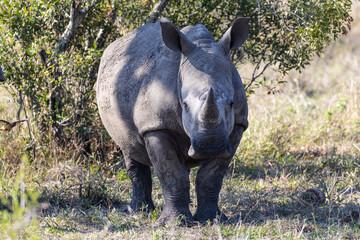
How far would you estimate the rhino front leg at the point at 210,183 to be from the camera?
190 inches

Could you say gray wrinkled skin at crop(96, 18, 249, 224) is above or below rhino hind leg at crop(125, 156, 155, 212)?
above

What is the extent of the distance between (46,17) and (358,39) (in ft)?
40.0

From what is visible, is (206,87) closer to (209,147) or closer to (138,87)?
(209,147)

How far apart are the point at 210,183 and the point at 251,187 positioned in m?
1.70

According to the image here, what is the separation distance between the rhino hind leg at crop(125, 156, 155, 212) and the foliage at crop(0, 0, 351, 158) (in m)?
1.23

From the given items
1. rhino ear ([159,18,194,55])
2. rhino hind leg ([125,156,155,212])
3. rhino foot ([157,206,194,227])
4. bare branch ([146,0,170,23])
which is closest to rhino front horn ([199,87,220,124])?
rhino ear ([159,18,194,55])

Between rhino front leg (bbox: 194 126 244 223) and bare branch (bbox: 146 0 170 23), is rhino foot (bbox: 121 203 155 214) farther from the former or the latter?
bare branch (bbox: 146 0 170 23)

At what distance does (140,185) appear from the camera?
573 centimetres

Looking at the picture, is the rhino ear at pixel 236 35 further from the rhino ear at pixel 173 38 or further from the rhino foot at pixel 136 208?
the rhino foot at pixel 136 208

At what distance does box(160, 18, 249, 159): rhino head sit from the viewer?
13.2ft

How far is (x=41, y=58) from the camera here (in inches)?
274

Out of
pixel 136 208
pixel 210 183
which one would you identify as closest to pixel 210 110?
pixel 210 183

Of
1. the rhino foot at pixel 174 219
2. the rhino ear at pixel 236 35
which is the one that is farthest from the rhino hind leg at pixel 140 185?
the rhino ear at pixel 236 35

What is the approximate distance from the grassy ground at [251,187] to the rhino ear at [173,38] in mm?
1480
